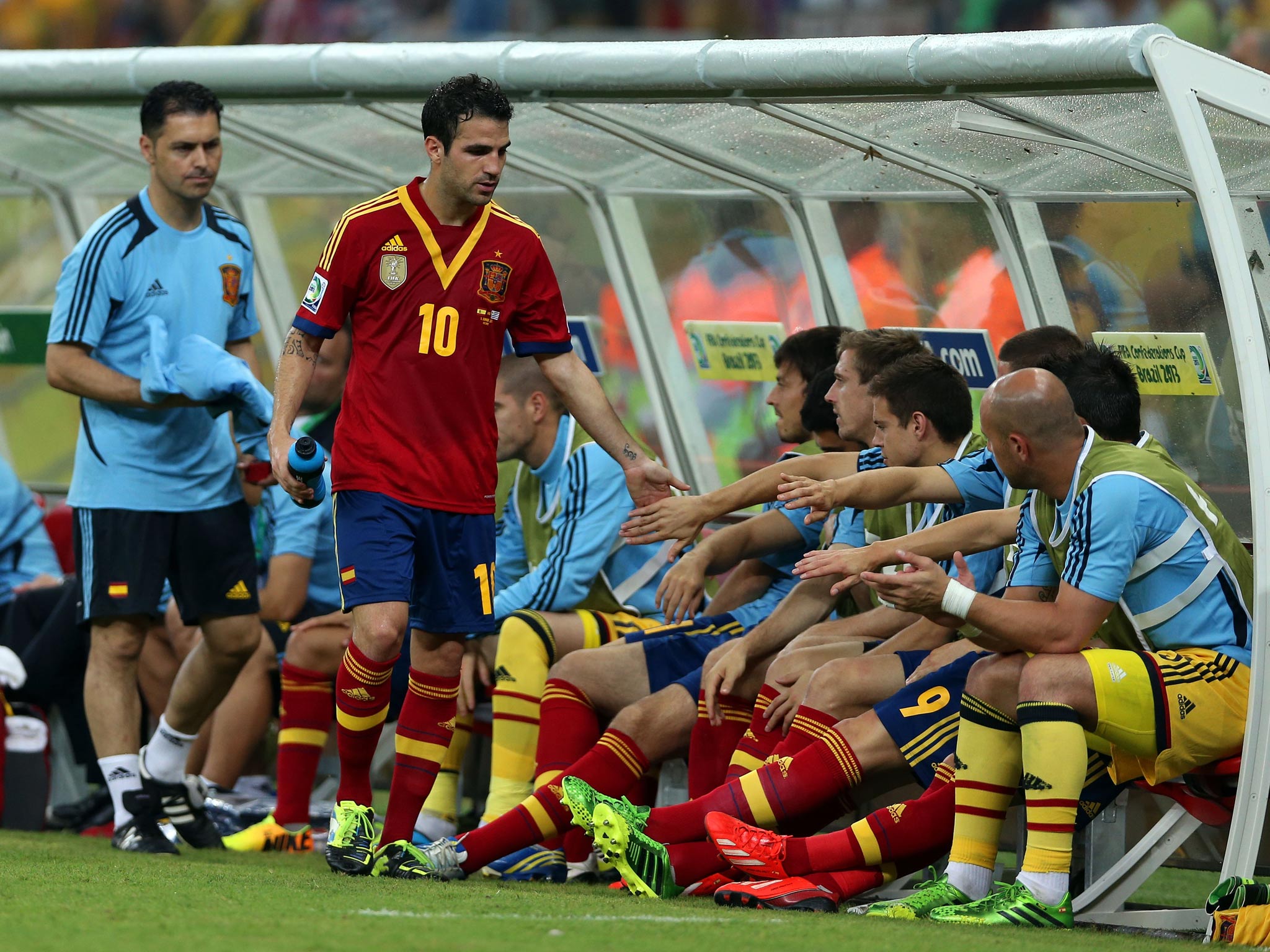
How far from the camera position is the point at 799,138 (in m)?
5.74

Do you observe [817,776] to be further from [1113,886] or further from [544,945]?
[544,945]

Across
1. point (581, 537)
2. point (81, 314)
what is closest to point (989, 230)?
point (581, 537)

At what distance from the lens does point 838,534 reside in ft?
Result: 16.6

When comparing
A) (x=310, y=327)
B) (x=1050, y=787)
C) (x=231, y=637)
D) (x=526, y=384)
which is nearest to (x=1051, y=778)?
(x=1050, y=787)

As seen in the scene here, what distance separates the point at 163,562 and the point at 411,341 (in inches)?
52.3

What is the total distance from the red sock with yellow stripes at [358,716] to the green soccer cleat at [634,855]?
630 millimetres

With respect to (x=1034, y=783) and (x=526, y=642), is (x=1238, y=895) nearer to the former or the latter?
(x=1034, y=783)

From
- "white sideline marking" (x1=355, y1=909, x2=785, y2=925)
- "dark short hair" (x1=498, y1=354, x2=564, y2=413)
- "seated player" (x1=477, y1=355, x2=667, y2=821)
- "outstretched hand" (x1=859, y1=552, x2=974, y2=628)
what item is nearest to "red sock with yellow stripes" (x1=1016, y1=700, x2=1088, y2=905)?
"outstretched hand" (x1=859, y1=552, x2=974, y2=628)

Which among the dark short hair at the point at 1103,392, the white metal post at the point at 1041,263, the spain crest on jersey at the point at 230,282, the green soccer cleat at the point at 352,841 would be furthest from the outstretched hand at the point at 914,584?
the spain crest on jersey at the point at 230,282

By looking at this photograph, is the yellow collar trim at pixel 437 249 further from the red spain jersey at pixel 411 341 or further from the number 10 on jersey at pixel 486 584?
the number 10 on jersey at pixel 486 584

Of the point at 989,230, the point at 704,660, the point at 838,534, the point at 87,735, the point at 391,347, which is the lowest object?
the point at 87,735

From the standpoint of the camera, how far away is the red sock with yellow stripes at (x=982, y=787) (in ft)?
13.4

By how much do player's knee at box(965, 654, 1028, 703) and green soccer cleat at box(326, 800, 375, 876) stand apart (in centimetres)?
155

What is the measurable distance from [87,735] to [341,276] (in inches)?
111
